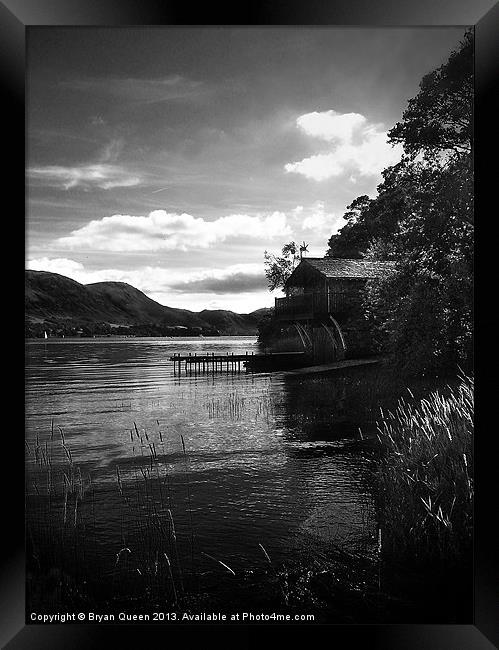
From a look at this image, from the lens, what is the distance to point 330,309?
3926mm

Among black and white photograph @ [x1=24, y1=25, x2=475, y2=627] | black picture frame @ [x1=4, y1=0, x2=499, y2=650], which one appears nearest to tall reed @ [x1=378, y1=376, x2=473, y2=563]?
black and white photograph @ [x1=24, y1=25, x2=475, y2=627]

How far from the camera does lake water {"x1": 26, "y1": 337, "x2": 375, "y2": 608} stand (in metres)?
3.14

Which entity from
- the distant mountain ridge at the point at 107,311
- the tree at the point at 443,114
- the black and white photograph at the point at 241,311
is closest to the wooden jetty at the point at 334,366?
the black and white photograph at the point at 241,311

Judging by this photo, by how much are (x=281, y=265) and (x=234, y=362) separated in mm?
926

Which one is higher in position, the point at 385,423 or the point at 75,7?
the point at 75,7

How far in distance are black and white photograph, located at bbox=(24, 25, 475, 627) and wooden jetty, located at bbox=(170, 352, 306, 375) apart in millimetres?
50

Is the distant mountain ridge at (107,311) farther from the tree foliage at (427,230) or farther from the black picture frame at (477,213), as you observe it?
the tree foliage at (427,230)

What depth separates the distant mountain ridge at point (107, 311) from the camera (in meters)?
3.20

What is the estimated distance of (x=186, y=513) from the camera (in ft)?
11.1

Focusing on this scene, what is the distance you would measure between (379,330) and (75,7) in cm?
312
